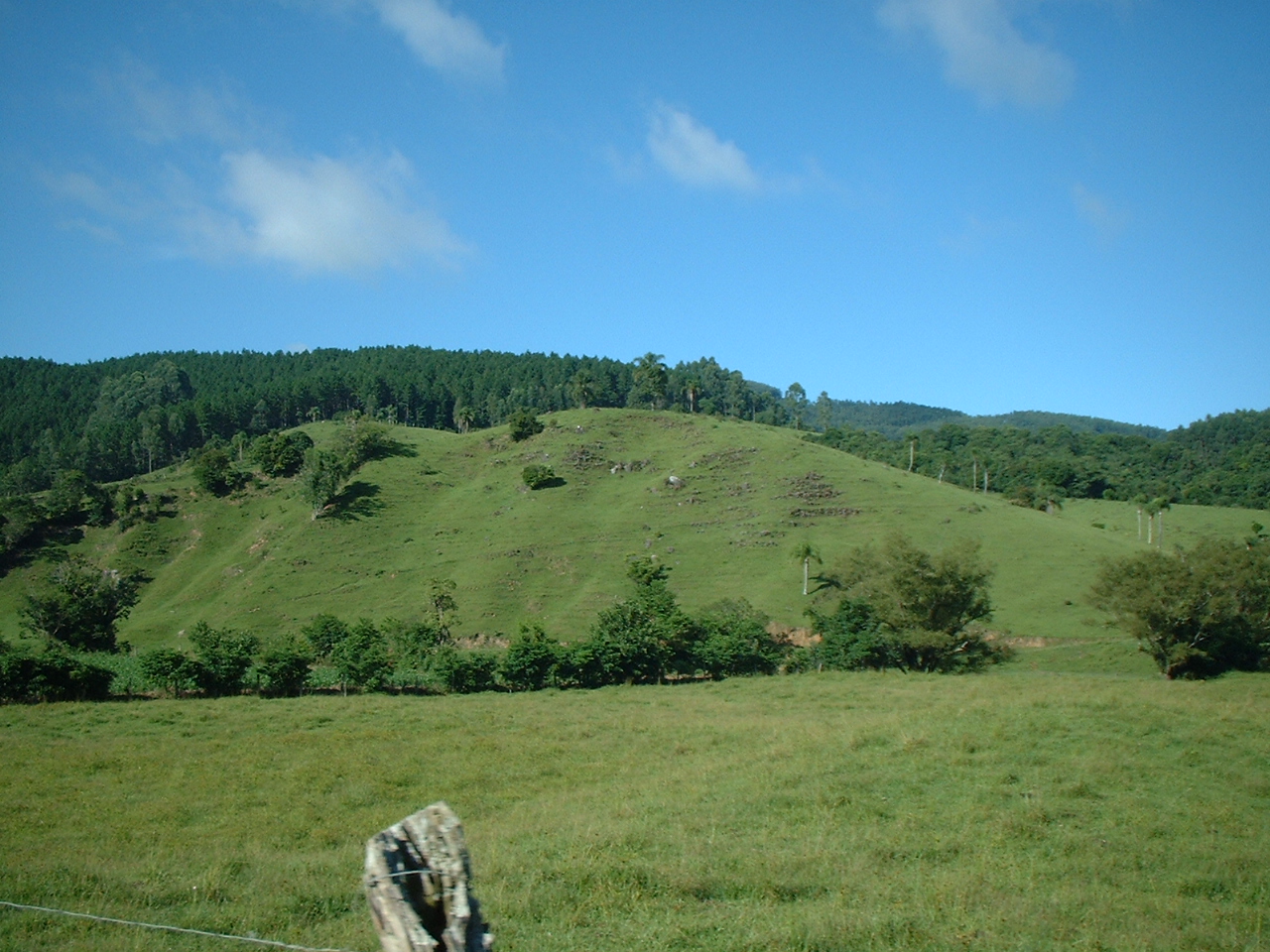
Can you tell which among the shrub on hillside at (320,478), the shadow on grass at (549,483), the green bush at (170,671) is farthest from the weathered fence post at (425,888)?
the shadow on grass at (549,483)

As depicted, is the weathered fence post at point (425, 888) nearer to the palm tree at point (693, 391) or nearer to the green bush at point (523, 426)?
the green bush at point (523, 426)

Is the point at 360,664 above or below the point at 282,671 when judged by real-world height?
above

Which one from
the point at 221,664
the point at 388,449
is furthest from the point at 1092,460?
the point at 221,664

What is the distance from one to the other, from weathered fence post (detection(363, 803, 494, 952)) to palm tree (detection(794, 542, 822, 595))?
7387 cm

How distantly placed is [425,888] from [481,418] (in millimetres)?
166660

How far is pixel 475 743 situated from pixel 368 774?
4.42 m

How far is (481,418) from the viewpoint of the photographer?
167 meters

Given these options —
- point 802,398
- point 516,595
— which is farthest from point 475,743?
point 802,398

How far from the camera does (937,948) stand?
7.80 meters

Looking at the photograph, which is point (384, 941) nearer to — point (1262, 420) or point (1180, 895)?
point (1180, 895)

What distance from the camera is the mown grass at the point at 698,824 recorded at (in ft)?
28.0

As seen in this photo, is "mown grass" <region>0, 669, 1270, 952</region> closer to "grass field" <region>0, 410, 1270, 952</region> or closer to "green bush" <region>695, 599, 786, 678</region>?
"grass field" <region>0, 410, 1270, 952</region>

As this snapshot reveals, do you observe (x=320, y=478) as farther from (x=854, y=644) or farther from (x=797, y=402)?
(x=797, y=402)

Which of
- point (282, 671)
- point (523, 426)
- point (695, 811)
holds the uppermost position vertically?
point (523, 426)
